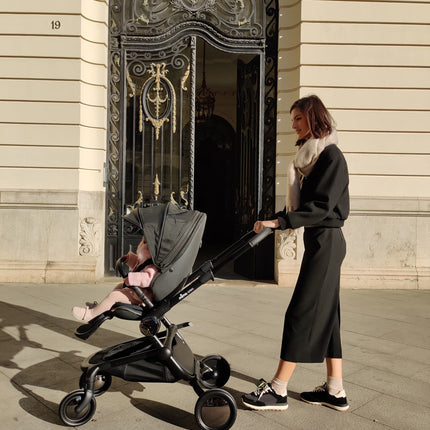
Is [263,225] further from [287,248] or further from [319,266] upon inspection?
[287,248]

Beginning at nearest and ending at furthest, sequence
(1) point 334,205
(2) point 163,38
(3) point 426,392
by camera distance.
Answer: (1) point 334,205 < (3) point 426,392 < (2) point 163,38

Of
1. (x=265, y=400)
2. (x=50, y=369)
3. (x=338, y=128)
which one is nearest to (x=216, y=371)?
(x=265, y=400)

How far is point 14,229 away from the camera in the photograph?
776 cm

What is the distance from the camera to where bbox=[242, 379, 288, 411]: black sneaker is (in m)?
3.26

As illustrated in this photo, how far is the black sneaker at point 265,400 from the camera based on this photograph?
3262mm

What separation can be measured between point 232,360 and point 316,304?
131 cm

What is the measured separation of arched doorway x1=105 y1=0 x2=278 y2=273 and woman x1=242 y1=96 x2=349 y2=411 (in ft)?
16.7

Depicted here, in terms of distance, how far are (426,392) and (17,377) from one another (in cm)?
293

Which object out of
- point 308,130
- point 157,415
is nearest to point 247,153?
point 308,130

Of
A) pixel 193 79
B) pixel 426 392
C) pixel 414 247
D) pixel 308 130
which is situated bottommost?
pixel 426 392

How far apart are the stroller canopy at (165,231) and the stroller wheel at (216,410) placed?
2.59ft

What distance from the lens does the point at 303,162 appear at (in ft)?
10.9

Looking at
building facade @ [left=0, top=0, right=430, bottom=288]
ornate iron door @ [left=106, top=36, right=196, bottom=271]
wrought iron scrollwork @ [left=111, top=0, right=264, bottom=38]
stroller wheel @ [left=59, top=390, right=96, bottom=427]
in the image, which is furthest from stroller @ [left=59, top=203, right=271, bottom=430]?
wrought iron scrollwork @ [left=111, top=0, right=264, bottom=38]

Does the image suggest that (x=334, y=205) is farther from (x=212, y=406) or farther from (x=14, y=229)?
(x=14, y=229)
